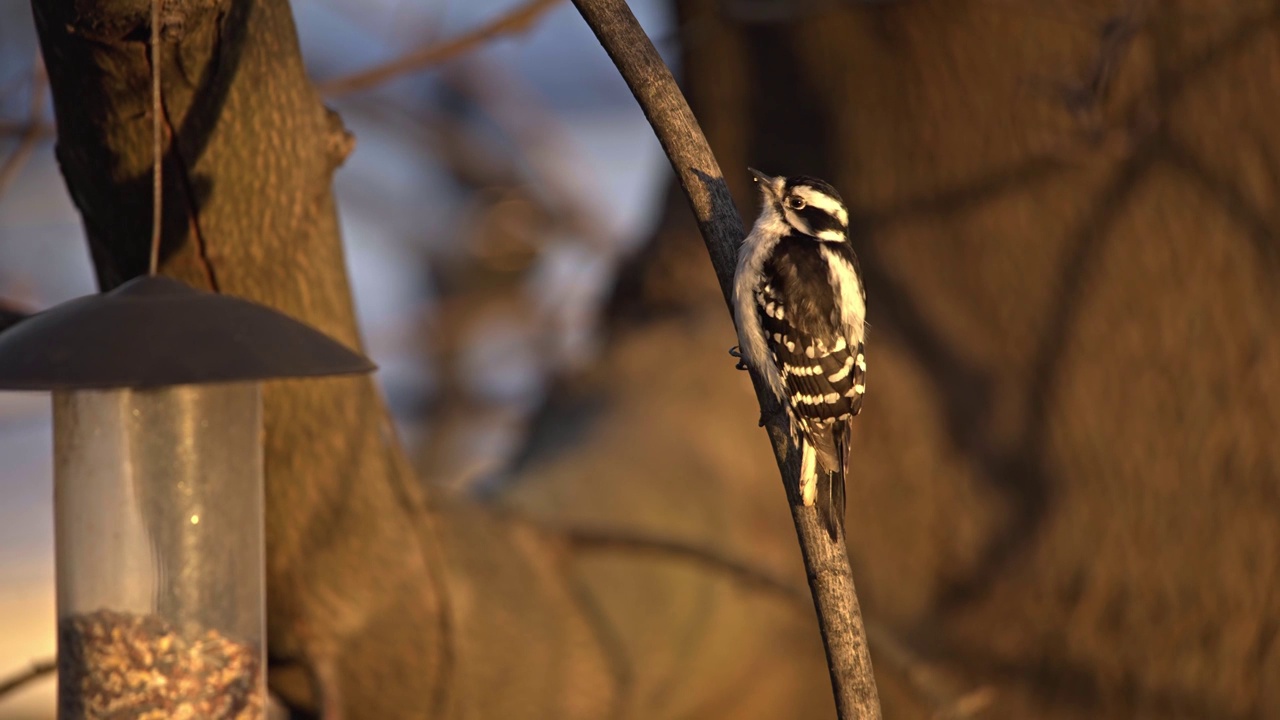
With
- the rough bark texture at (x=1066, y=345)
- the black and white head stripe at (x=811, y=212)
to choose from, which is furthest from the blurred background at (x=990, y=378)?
the black and white head stripe at (x=811, y=212)

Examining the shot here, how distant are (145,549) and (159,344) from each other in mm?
788

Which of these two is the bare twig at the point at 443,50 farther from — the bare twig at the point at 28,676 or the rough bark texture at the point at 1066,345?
the bare twig at the point at 28,676

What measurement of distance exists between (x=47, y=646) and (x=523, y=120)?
19.2ft

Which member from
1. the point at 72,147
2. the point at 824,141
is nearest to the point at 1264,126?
the point at 824,141

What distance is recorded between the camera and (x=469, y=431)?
11742mm

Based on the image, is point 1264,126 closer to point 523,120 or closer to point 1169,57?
point 1169,57

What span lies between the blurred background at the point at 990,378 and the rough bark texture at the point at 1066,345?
1 centimetres

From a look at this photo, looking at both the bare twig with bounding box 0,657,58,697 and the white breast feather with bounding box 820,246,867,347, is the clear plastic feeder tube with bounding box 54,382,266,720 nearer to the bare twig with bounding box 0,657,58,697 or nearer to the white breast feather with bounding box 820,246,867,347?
the bare twig with bounding box 0,657,58,697

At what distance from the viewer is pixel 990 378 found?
5.09 m

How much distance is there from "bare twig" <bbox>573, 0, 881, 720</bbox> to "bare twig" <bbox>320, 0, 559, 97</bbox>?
5.85 ft

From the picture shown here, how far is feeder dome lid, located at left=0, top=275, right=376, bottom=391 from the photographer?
182cm

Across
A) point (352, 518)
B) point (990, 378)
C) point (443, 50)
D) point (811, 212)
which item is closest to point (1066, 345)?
point (990, 378)

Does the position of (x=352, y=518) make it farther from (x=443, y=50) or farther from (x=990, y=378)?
(x=990, y=378)

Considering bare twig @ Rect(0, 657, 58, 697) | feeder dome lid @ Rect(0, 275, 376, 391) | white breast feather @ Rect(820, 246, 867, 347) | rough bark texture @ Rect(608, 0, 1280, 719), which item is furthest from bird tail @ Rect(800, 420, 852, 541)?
rough bark texture @ Rect(608, 0, 1280, 719)
